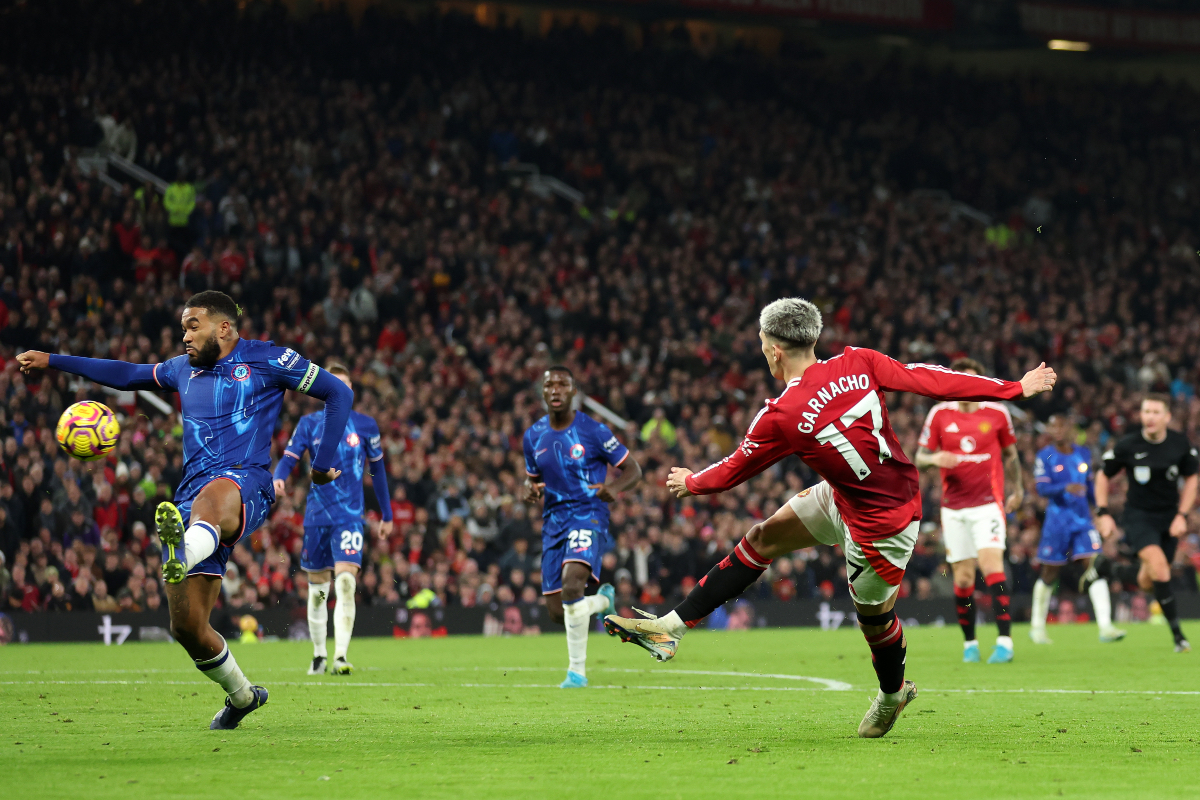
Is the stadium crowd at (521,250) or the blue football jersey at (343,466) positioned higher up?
the stadium crowd at (521,250)

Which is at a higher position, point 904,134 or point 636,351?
point 904,134

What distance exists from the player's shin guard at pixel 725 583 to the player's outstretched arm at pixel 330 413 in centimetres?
224

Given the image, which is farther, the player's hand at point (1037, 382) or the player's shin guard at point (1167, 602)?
the player's shin guard at point (1167, 602)

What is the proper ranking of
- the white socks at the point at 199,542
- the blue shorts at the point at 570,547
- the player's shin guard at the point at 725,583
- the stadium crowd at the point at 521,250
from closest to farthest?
the white socks at the point at 199,542 → the player's shin guard at the point at 725,583 → the blue shorts at the point at 570,547 → the stadium crowd at the point at 521,250

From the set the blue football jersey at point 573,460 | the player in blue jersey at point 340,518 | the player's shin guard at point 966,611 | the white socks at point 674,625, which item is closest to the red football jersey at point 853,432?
the white socks at point 674,625

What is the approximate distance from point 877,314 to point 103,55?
53.5 feet

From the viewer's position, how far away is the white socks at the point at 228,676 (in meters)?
7.75

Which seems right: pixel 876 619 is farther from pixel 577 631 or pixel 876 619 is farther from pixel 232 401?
pixel 577 631

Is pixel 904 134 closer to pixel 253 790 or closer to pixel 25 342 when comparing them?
pixel 25 342

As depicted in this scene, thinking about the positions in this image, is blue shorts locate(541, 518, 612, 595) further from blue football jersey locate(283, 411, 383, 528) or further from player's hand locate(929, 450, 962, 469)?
player's hand locate(929, 450, 962, 469)

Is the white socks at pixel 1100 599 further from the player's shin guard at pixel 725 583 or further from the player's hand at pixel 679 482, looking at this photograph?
the player's hand at pixel 679 482

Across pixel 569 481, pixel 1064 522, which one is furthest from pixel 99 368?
pixel 1064 522

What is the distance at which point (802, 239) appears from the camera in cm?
3219

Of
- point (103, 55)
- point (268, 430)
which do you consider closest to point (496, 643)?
point (268, 430)
